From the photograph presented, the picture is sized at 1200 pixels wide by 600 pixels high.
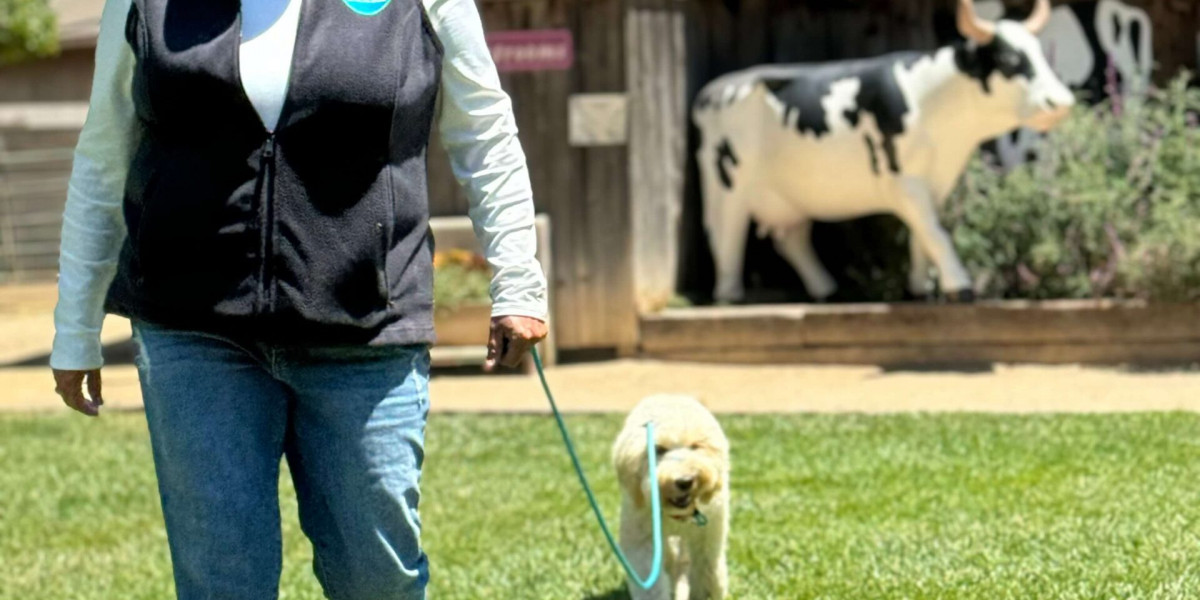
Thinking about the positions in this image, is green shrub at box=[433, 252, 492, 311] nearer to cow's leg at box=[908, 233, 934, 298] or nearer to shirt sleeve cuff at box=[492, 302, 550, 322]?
cow's leg at box=[908, 233, 934, 298]

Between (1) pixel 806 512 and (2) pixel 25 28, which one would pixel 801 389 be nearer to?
(1) pixel 806 512

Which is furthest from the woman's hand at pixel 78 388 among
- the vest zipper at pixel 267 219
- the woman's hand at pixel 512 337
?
the woman's hand at pixel 512 337

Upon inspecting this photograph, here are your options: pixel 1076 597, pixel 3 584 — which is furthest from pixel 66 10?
pixel 1076 597

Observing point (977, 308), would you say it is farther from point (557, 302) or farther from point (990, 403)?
point (557, 302)

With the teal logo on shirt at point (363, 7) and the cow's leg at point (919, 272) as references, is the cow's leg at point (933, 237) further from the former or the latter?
the teal logo on shirt at point (363, 7)

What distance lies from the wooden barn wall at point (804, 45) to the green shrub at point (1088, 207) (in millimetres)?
984

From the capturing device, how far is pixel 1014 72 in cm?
928

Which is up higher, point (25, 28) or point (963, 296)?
point (25, 28)

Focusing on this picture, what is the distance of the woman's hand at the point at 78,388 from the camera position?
133 inches

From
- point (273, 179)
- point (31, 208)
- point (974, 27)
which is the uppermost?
point (273, 179)

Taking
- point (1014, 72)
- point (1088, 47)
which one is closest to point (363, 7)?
point (1014, 72)

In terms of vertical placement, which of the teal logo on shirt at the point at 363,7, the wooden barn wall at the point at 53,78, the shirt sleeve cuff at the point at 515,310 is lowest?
the wooden barn wall at the point at 53,78

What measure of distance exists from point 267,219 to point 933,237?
696 centimetres

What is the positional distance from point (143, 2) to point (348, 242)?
600 mm
